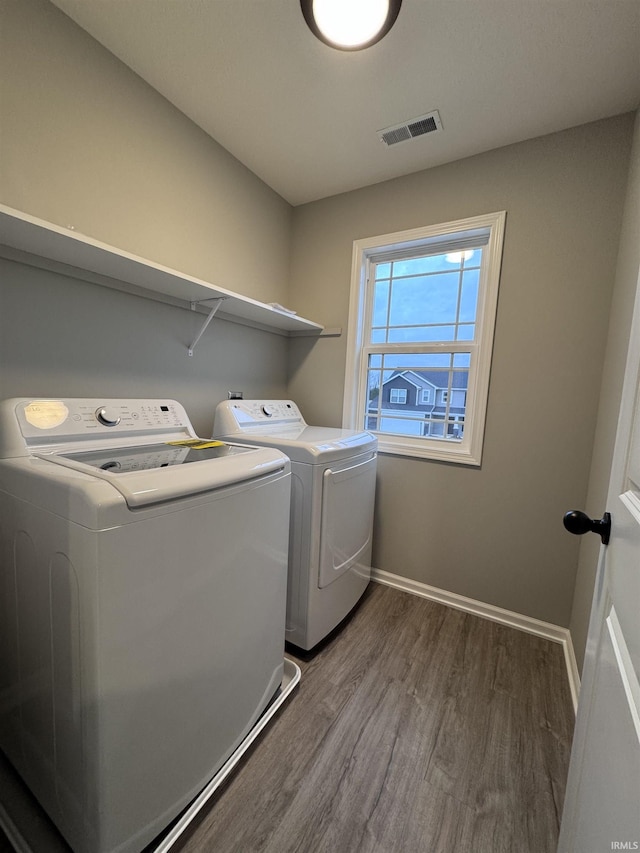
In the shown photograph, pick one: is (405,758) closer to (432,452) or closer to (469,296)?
(432,452)

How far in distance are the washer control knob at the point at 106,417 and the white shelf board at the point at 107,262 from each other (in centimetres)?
55

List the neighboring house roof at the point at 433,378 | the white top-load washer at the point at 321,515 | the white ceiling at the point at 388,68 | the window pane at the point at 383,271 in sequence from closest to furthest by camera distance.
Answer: the white ceiling at the point at 388,68
the white top-load washer at the point at 321,515
the neighboring house roof at the point at 433,378
the window pane at the point at 383,271

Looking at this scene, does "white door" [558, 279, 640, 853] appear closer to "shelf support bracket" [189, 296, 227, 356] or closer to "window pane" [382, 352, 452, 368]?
"window pane" [382, 352, 452, 368]

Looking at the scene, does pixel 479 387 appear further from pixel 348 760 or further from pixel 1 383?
pixel 1 383

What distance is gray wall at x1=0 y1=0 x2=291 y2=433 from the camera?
1.18 meters

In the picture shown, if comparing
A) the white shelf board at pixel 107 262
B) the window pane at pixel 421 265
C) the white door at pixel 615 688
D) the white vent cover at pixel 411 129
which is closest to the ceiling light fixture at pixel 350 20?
the white vent cover at pixel 411 129

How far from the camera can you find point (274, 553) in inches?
46.1

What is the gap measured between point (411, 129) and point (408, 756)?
2.69 metres

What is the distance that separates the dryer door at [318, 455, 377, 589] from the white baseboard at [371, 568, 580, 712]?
339mm

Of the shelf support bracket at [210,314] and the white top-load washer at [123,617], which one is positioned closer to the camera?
the white top-load washer at [123,617]

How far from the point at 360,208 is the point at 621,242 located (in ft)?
4.63

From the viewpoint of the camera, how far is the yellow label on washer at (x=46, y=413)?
1086 mm

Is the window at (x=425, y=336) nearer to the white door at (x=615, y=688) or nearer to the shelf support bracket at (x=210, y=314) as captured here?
the shelf support bracket at (x=210, y=314)

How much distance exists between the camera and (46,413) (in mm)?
1126
